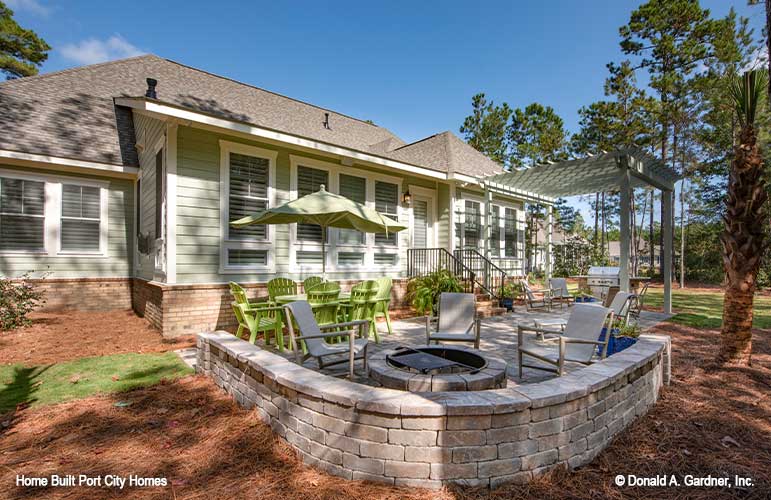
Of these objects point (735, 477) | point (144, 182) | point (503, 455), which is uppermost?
point (144, 182)

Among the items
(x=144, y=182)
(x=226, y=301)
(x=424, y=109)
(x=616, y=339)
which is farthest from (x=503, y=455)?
(x=424, y=109)

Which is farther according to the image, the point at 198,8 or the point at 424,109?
the point at 424,109

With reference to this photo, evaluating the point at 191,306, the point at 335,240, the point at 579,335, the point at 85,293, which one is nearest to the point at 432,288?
the point at 335,240

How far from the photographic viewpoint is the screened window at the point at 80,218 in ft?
27.5

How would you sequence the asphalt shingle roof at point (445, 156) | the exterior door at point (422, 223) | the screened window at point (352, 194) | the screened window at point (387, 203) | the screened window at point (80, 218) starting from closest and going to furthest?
the screened window at point (80, 218)
the screened window at point (352, 194)
the screened window at point (387, 203)
the exterior door at point (422, 223)
the asphalt shingle roof at point (445, 156)

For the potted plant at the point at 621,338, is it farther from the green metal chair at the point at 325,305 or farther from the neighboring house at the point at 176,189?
the neighboring house at the point at 176,189

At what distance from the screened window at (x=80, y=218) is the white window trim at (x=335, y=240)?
5.00m

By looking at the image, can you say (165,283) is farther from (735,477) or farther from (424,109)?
(424,109)

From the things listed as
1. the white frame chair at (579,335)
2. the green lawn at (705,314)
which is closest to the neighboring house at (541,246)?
the green lawn at (705,314)

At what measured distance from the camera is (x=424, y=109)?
17719mm

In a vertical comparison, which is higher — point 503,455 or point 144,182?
point 144,182

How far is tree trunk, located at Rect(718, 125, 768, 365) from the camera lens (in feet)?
15.4

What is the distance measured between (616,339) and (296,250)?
20.3ft

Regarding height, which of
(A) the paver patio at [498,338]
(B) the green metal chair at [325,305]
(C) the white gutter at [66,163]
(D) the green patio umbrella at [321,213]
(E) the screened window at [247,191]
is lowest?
(A) the paver patio at [498,338]
